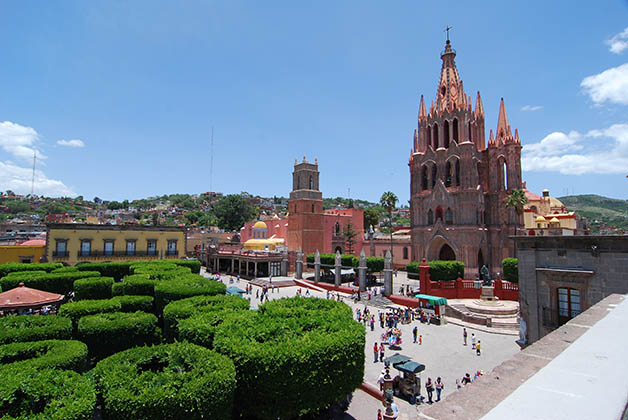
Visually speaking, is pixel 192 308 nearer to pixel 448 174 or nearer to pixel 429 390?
pixel 429 390

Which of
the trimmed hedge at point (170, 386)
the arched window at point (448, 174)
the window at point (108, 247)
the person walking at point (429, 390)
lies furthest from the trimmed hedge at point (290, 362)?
the arched window at point (448, 174)

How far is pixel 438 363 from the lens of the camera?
18.2m

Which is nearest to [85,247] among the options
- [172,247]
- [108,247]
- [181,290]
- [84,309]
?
[108,247]

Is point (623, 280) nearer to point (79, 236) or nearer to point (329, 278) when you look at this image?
point (329, 278)

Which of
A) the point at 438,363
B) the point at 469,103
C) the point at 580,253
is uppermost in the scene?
the point at 469,103

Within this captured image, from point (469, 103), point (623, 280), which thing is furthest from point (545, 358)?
point (469, 103)

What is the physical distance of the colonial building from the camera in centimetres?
4341

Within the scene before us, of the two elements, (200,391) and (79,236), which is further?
(79,236)

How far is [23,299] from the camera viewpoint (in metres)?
17.7

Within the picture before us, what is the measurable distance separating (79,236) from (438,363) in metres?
34.9

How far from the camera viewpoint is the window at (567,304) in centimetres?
1300

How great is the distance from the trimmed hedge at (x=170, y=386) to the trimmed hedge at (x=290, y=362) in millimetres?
755

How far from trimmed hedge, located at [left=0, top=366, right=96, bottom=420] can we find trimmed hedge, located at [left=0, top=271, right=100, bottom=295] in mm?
17578

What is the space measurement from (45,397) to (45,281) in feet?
62.8
